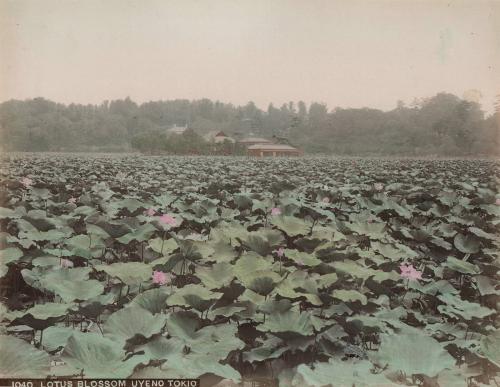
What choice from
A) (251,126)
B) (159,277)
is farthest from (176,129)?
(159,277)

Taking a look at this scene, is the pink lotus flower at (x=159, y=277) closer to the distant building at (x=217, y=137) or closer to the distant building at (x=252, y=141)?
the distant building at (x=252, y=141)

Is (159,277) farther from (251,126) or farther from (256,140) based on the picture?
(256,140)

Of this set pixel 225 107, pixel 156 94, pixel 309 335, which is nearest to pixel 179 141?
pixel 225 107

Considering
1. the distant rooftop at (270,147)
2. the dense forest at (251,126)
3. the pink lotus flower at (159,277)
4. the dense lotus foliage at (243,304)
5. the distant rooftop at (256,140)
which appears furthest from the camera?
the distant rooftop at (270,147)

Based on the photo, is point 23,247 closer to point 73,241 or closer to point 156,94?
point 73,241

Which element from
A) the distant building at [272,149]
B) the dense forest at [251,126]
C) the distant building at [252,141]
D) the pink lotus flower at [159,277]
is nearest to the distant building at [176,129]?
the dense forest at [251,126]

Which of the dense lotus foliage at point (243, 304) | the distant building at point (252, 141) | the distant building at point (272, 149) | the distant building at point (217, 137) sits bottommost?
the dense lotus foliage at point (243, 304)
